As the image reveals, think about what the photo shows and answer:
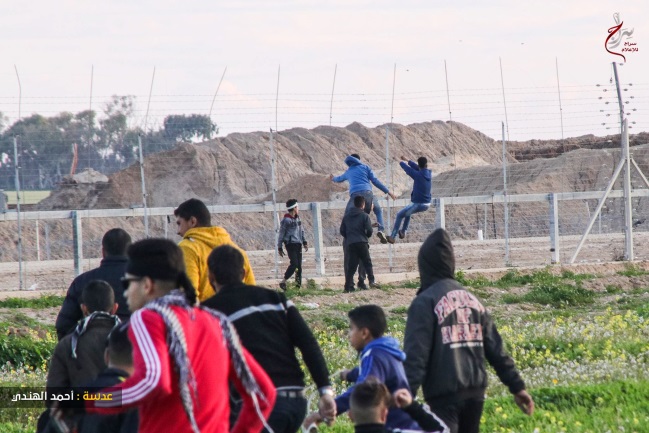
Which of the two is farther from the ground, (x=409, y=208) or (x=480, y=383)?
(x=409, y=208)

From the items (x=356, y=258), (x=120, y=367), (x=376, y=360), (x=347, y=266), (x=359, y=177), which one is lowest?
(x=376, y=360)

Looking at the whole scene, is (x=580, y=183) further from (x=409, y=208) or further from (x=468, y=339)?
(x=468, y=339)

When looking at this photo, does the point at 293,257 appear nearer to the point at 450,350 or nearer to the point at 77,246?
the point at 77,246

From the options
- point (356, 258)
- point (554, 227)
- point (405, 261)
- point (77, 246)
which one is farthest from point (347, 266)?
point (405, 261)

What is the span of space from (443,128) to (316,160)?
11.8 meters

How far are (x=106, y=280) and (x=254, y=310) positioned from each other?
5.56 feet

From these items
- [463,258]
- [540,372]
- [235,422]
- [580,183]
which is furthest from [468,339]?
[580,183]

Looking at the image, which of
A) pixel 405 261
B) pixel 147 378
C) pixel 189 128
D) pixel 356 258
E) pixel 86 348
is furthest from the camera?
pixel 405 261

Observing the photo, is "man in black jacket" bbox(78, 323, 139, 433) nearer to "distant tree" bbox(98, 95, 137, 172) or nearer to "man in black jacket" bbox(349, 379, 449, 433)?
"man in black jacket" bbox(349, 379, 449, 433)

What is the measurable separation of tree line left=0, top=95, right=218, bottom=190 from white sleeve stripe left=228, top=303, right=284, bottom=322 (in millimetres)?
17166

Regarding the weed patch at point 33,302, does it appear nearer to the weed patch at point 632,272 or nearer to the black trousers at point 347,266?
the black trousers at point 347,266

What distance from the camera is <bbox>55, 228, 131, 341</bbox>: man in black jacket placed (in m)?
6.77

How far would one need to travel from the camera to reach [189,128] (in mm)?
24656

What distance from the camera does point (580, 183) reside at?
145 ft
